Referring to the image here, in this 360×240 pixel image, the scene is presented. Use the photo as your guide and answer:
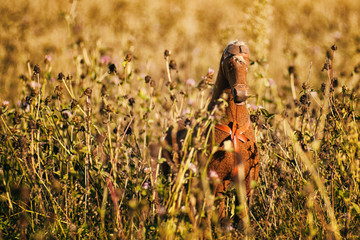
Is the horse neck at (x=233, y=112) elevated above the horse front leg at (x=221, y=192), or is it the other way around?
the horse neck at (x=233, y=112)

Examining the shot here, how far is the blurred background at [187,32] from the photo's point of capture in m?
4.43

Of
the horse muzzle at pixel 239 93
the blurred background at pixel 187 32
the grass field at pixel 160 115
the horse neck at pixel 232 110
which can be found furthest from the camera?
the blurred background at pixel 187 32

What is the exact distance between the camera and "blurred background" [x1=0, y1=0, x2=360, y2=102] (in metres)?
4.43

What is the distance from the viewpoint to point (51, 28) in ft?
23.6

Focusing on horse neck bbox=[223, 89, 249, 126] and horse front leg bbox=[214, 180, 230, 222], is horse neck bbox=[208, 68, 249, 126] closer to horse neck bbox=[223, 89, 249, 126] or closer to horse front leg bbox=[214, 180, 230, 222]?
horse neck bbox=[223, 89, 249, 126]

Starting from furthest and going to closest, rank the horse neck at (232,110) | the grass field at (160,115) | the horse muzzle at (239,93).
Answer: the horse neck at (232,110) → the grass field at (160,115) → the horse muzzle at (239,93)

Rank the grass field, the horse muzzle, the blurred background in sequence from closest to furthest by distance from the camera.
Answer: the horse muzzle < the grass field < the blurred background

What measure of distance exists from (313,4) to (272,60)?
3610mm

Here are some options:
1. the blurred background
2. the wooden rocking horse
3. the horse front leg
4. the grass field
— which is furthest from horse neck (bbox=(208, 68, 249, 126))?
the blurred background

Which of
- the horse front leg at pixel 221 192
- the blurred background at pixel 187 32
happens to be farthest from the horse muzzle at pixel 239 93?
the blurred background at pixel 187 32

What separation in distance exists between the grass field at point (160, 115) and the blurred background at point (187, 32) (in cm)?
4

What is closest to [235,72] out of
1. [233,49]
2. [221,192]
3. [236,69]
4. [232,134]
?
[236,69]

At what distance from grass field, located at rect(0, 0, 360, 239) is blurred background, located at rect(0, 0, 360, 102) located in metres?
0.04

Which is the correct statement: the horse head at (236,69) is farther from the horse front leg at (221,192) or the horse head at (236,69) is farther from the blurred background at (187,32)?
the blurred background at (187,32)
